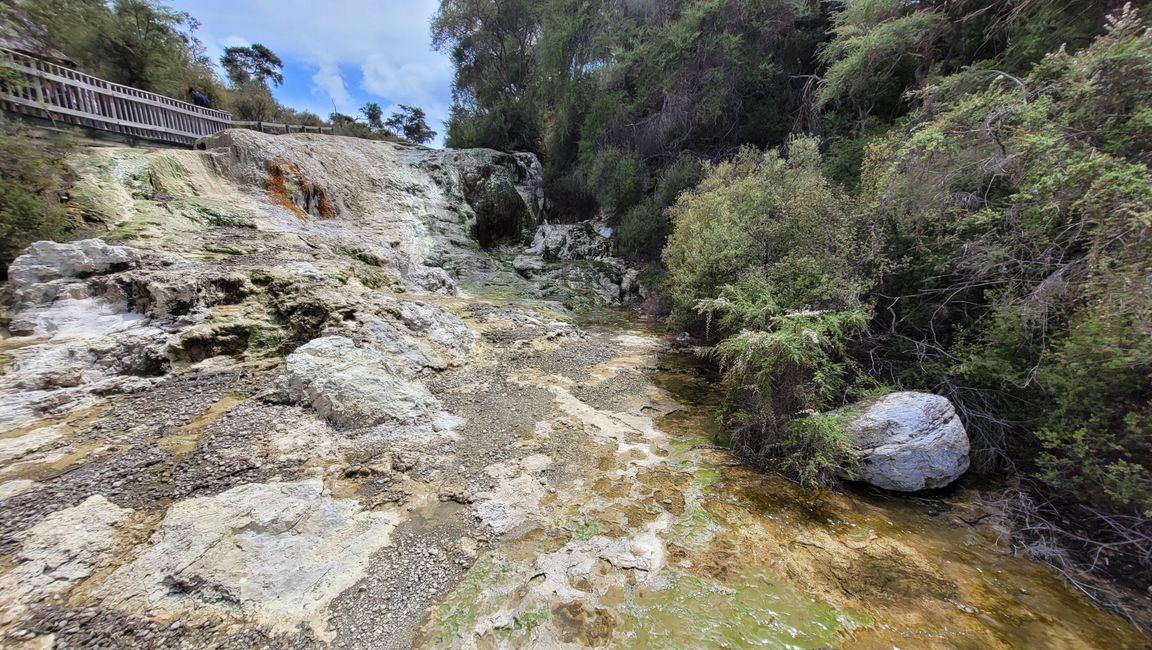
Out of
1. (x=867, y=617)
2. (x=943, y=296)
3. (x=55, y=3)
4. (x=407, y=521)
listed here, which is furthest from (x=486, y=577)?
(x=55, y=3)

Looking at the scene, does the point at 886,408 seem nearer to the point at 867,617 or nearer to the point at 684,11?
the point at 867,617

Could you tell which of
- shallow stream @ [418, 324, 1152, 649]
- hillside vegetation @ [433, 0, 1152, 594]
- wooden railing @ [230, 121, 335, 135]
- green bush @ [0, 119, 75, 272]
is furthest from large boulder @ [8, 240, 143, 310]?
wooden railing @ [230, 121, 335, 135]

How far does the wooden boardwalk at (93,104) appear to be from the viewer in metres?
7.73

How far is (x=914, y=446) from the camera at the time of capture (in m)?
4.14

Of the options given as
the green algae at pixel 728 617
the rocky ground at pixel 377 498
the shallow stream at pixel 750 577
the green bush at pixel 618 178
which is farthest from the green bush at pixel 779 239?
the green bush at pixel 618 178

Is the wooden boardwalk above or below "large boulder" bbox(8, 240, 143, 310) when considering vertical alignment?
above

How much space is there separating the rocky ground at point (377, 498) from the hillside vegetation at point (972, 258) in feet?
3.22

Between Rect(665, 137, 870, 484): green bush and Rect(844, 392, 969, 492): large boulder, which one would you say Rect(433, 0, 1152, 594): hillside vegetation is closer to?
Rect(665, 137, 870, 484): green bush

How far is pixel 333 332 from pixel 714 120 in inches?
476

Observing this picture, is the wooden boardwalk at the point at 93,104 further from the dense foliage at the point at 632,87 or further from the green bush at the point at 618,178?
the green bush at the point at 618,178

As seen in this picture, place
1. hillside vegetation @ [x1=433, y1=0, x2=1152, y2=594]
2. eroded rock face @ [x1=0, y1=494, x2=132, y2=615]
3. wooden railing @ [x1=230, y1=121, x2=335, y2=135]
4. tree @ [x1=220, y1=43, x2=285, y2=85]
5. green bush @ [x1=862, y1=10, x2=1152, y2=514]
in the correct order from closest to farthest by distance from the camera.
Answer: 1. eroded rock face @ [x1=0, y1=494, x2=132, y2=615]
2. green bush @ [x1=862, y1=10, x2=1152, y2=514]
3. hillside vegetation @ [x1=433, y1=0, x2=1152, y2=594]
4. wooden railing @ [x1=230, y1=121, x2=335, y2=135]
5. tree @ [x1=220, y1=43, x2=285, y2=85]

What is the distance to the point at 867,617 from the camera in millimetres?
2873

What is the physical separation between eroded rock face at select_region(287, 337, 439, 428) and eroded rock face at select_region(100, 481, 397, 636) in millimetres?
1241

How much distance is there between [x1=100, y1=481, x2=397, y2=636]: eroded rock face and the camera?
2656 mm
